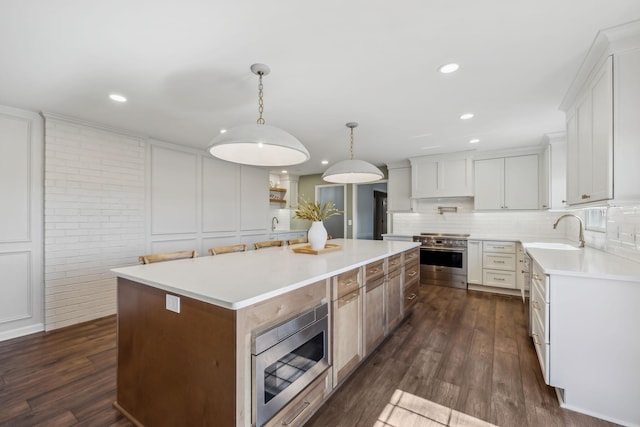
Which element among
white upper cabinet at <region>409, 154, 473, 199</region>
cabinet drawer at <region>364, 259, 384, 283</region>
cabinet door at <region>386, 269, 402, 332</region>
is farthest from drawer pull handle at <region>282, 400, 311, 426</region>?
white upper cabinet at <region>409, 154, 473, 199</region>

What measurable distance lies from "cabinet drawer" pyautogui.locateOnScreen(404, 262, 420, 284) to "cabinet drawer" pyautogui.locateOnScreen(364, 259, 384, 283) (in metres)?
0.74

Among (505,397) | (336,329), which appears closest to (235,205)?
(336,329)

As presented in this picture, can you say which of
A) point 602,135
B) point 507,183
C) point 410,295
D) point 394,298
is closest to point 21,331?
point 394,298

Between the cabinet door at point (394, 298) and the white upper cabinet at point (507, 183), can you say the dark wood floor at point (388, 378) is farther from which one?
the white upper cabinet at point (507, 183)

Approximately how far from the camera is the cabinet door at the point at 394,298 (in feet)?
9.14

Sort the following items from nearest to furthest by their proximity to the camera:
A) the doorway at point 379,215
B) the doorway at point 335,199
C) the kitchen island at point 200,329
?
1. the kitchen island at point 200,329
2. the doorway at point 335,199
3. the doorway at point 379,215

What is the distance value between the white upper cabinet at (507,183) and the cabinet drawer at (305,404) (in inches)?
168

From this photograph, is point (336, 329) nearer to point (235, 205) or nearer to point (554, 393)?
point (554, 393)

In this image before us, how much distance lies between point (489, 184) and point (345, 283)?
399 cm

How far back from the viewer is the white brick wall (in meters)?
3.20

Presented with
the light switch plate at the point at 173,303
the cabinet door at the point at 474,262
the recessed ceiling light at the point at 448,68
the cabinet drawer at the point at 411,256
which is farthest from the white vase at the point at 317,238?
the cabinet door at the point at 474,262

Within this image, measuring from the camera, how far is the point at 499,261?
4.47 meters

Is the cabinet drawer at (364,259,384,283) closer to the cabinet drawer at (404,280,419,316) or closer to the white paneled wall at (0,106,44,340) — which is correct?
the cabinet drawer at (404,280,419,316)

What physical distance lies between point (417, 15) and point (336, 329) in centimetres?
201
